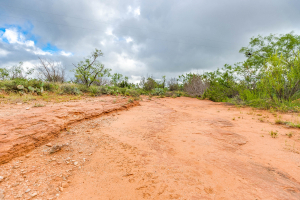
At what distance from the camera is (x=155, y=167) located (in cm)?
210

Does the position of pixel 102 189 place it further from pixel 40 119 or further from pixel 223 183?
pixel 40 119

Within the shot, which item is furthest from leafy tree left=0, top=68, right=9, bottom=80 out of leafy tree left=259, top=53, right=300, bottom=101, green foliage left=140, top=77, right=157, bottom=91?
leafy tree left=259, top=53, right=300, bottom=101

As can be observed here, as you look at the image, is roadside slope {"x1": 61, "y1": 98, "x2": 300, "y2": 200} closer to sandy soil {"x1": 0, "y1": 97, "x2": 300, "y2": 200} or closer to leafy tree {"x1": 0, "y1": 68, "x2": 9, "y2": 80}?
sandy soil {"x1": 0, "y1": 97, "x2": 300, "y2": 200}

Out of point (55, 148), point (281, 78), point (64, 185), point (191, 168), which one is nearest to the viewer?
point (64, 185)

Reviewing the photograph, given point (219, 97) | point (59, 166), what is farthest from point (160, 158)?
point (219, 97)

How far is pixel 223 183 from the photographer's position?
175 cm

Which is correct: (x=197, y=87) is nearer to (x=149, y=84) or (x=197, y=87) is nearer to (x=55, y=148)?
(x=149, y=84)

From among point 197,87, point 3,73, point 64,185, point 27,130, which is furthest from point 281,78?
point 3,73

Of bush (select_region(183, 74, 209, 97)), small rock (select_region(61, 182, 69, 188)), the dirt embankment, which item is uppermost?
bush (select_region(183, 74, 209, 97))

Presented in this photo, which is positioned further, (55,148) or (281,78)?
(281,78)

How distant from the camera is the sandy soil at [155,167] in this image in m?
1.62

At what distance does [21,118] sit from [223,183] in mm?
4077

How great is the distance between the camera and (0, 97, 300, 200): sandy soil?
1.62 meters

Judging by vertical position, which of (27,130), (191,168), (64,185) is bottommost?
(64,185)
